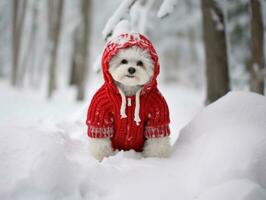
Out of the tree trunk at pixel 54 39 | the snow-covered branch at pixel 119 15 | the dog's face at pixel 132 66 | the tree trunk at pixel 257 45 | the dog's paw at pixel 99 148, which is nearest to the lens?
the dog's face at pixel 132 66

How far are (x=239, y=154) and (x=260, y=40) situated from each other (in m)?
2.83

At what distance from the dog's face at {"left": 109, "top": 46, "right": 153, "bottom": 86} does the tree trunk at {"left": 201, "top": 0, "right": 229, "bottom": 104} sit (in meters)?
2.60

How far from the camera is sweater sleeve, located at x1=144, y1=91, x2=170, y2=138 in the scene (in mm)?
2982

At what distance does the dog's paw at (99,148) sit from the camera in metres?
3.03

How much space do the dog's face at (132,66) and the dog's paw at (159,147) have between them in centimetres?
56

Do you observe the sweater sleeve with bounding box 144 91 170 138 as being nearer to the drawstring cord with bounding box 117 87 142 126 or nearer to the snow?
the drawstring cord with bounding box 117 87 142 126

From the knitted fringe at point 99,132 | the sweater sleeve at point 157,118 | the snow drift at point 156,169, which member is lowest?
the snow drift at point 156,169

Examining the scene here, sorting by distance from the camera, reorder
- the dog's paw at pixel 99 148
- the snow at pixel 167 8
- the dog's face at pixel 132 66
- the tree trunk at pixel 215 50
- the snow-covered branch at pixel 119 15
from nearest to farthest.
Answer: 1. the dog's face at pixel 132 66
2. the dog's paw at pixel 99 148
3. the snow at pixel 167 8
4. the snow-covered branch at pixel 119 15
5. the tree trunk at pixel 215 50

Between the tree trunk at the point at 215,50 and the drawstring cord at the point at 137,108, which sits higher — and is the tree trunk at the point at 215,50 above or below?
above

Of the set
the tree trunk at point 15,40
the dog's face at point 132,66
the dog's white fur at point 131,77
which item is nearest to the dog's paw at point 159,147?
the dog's white fur at point 131,77

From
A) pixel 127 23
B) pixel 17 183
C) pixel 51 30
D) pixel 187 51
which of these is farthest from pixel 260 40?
pixel 187 51

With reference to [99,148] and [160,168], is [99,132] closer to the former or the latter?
[99,148]

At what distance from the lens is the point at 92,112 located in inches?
118

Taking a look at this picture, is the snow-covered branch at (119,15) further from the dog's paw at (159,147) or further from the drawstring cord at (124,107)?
the dog's paw at (159,147)
